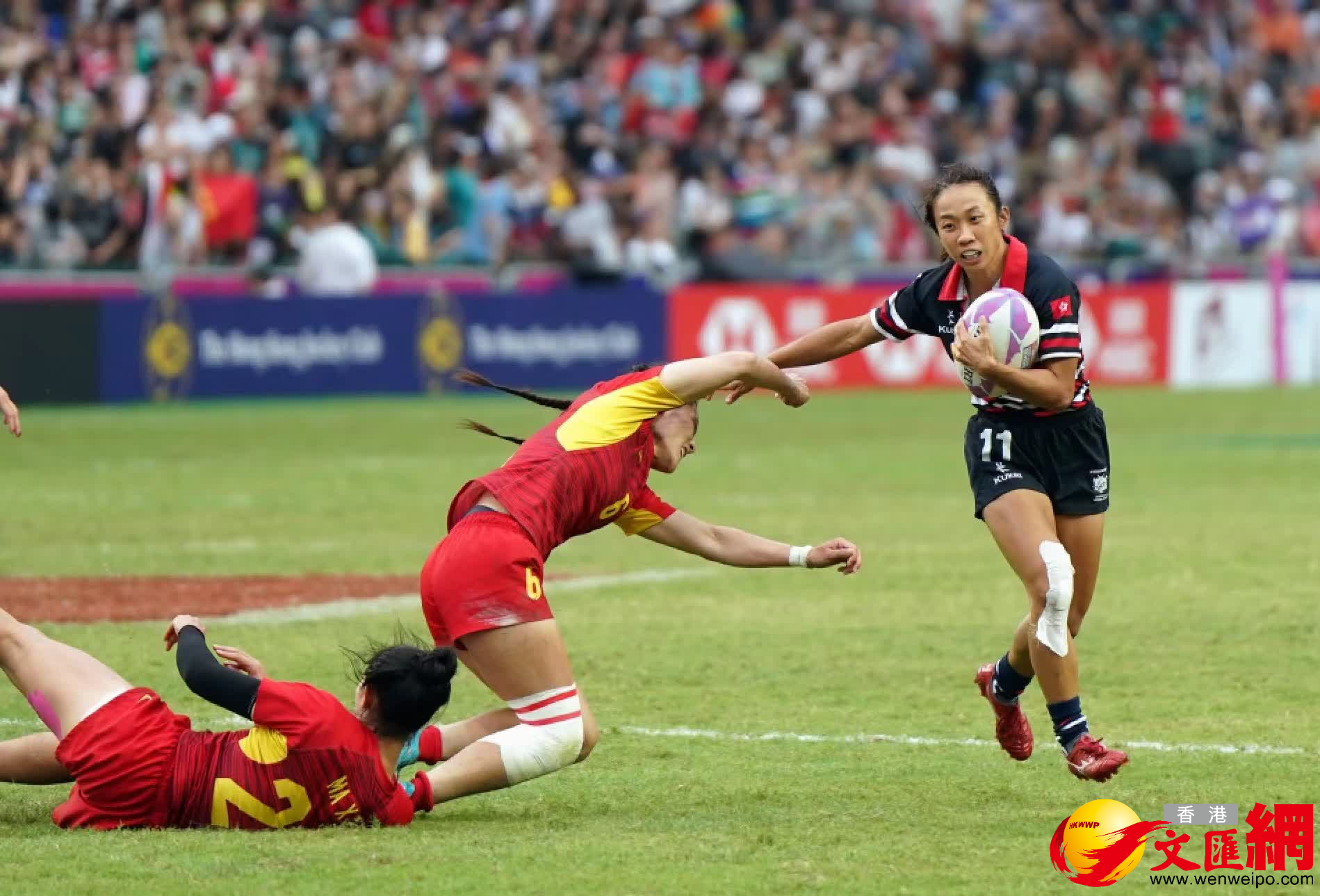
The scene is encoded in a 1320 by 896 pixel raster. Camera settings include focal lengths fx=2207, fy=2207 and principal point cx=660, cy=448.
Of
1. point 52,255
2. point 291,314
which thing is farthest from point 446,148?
point 52,255

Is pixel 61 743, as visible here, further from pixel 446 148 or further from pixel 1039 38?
pixel 1039 38

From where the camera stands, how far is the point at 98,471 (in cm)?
1848

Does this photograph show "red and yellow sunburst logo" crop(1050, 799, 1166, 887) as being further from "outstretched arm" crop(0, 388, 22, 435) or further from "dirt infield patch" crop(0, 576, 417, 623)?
"dirt infield patch" crop(0, 576, 417, 623)

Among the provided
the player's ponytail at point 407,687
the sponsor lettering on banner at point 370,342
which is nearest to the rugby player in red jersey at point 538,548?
the player's ponytail at point 407,687

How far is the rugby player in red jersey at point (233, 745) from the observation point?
6348 millimetres

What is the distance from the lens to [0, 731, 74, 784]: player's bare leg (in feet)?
21.6

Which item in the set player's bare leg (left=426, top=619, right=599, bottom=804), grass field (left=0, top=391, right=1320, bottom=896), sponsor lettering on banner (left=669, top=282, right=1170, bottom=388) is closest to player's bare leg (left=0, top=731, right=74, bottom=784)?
grass field (left=0, top=391, right=1320, bottom=896)

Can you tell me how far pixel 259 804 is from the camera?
639cm

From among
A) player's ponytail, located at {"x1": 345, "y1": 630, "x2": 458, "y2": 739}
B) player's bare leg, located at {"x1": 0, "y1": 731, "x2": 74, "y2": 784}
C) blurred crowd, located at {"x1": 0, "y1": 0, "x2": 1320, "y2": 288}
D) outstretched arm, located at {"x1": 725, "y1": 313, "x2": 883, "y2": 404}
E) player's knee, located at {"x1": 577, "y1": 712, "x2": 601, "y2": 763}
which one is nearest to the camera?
player's ponytail, located at {"x1": 345, "y1": 630, "x2": 458, "y2": 739}

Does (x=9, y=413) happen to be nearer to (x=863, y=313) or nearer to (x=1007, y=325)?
(x=1007, y=325)

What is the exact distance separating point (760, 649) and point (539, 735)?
380 centimetres

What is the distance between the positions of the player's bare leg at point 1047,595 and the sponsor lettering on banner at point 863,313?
Answer: 60.2ft

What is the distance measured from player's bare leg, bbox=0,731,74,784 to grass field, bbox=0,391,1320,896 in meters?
0.15

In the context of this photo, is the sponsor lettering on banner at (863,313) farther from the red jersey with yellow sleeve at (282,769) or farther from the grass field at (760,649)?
the red jersey with yellow sleeve at (282,769)
